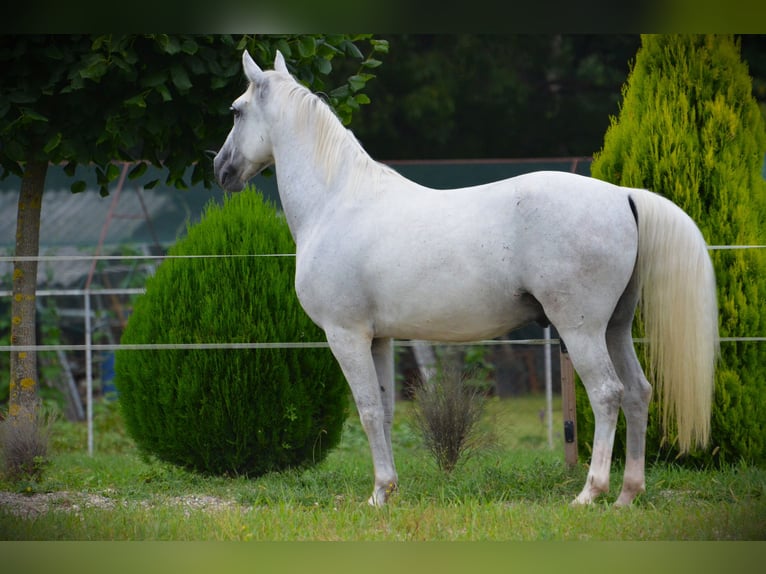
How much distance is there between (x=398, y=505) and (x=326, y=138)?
184 centimetres

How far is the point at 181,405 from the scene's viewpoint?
575 centimetres

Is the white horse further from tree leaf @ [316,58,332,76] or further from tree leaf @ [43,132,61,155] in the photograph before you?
tree leaf @ [43,132,61,155]

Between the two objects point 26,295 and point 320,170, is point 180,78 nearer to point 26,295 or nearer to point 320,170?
point 320,170

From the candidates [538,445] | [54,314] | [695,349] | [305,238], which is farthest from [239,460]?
[54,314]

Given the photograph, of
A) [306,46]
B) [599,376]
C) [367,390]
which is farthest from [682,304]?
[306,46]

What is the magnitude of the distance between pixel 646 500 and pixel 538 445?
466cm

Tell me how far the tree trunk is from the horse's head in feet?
4.87

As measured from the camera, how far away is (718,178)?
17.6ft

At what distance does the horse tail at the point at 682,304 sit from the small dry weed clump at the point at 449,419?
1.58 meters

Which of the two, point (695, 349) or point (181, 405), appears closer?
point (695, 349)

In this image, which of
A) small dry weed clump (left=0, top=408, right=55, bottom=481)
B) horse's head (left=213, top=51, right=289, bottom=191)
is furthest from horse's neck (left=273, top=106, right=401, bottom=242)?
small dry weed clump (left=0, top=408, right=55, bottom=481)

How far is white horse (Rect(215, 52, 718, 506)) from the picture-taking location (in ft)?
14.0

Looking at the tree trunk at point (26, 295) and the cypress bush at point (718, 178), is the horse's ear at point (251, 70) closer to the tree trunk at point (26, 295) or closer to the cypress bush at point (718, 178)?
the tree trunk at point (26, 295)
